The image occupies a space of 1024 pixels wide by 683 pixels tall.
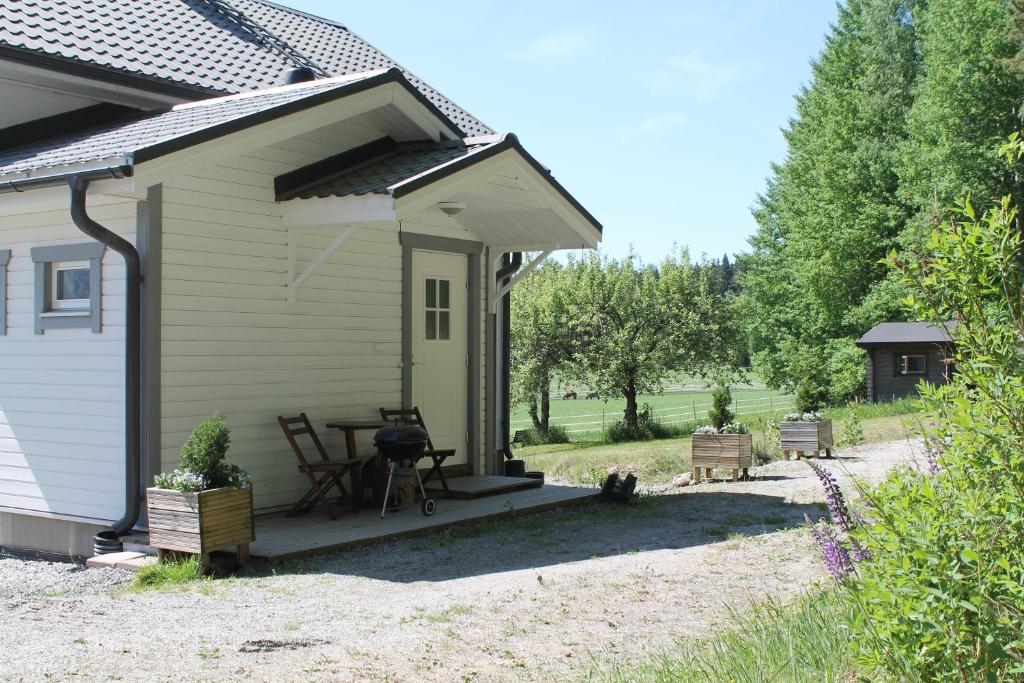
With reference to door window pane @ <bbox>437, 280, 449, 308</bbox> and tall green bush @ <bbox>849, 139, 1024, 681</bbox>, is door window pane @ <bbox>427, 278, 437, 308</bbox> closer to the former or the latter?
door window pane @ <bbox>437, 280, 449, 308</bbox>

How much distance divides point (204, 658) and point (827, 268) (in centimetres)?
3480

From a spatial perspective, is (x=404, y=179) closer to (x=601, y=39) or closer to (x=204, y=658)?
(x=204, y=658)

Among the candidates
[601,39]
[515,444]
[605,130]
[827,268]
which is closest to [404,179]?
[601,39]

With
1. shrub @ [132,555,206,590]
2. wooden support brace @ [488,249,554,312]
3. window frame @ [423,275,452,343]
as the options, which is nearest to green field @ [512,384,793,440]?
wooden support brace @ [488,249,554,312]

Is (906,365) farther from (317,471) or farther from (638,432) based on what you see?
(317,471)

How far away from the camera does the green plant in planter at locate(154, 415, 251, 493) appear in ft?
25.6

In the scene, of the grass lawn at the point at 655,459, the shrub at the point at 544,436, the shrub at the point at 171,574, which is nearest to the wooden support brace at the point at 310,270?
the shrub at the point at 171,574

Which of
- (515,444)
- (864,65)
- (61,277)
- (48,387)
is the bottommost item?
(515,444)

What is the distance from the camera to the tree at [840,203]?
119ft

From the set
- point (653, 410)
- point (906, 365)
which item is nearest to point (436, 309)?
point (906, 365)

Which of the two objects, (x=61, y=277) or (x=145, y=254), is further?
(x=61, y=277)

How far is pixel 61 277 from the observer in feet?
30.5

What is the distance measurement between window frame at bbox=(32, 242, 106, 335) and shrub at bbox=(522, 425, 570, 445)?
2418cm

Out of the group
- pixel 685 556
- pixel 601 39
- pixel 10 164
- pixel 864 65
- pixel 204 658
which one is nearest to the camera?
pixel 204 658
